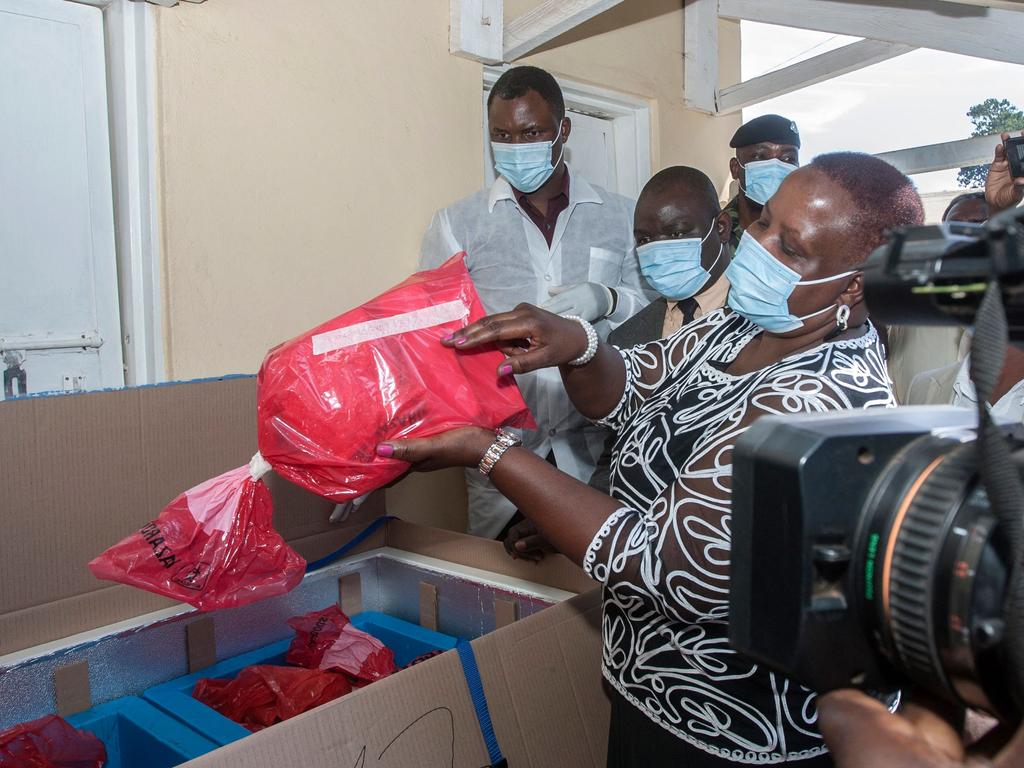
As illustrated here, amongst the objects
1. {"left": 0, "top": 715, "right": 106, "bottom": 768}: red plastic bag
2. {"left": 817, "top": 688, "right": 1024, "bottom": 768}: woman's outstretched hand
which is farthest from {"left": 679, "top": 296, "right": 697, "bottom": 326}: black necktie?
{"left": 817, "top": 688, "right": 1024, "bottom": 768}: woman's outstretched hand

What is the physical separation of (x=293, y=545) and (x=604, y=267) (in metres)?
1.17

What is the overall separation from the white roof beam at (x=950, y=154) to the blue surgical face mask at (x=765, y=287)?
1.82 meters

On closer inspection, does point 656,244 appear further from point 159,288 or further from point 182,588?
point 182,588

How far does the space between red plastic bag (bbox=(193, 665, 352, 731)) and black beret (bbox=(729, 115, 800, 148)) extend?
192 centimetres

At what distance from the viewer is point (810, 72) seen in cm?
307

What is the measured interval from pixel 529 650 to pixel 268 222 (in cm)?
137

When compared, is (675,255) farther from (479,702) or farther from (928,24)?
(479,702)

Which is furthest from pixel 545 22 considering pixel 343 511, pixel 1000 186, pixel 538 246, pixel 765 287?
pixel 765 287

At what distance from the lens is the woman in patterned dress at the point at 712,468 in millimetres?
849

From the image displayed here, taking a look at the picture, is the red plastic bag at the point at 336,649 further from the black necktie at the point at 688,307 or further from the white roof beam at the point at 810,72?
the white roof beam at the point at 810,72

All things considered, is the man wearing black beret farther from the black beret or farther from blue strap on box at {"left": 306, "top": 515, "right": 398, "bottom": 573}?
blue strap on box at {"left": 306, "top": 515, "right": 398, "bottom": 573}

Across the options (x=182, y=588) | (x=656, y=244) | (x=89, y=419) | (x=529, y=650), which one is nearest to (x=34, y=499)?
(x=89, y=419)

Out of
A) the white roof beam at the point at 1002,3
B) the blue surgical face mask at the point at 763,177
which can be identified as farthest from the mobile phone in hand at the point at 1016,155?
the blue surgical face mask at the point at 763,177

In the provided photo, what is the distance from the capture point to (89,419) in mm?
1410
